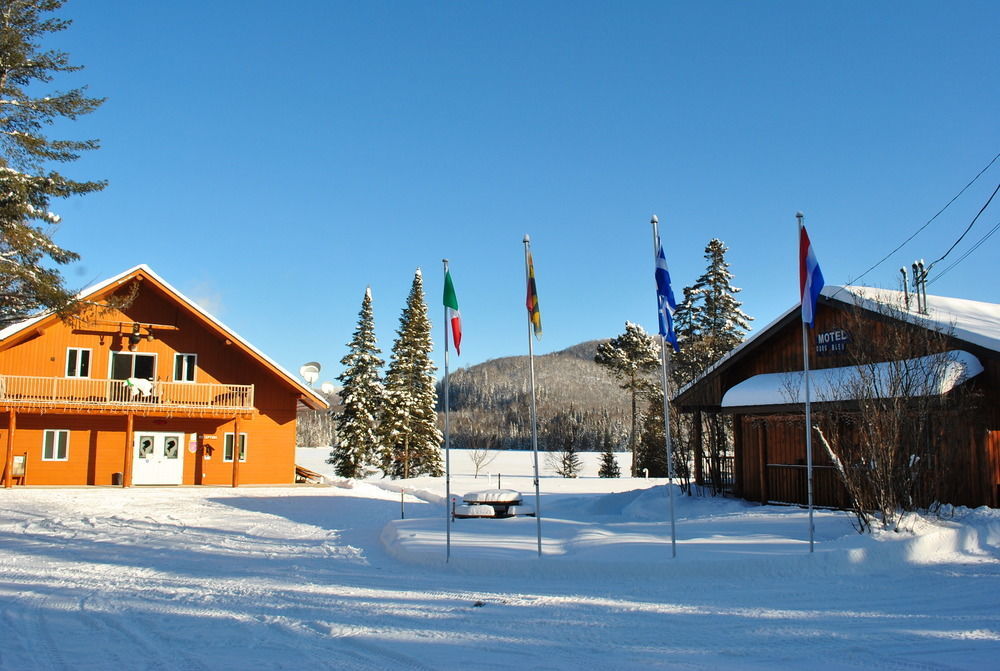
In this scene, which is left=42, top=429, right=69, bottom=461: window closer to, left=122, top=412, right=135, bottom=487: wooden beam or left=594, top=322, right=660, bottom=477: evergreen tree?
left=122, top=412, right=135, bottom=487: wooden beam

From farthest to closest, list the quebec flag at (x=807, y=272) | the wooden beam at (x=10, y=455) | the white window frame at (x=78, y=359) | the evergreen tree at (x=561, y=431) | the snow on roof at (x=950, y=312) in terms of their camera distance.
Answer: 1. the evergreen tree at (x=561, y=431)
2. the white window frame at (x=78, y=359)
3. the wooden beam at (x=10, y=455)
4. the snow on roof at (x=950, y=312)
5. the quebec flag at (x=807, y=272)

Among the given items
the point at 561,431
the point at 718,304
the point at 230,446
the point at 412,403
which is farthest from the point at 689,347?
the point at 561,431

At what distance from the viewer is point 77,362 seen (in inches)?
1090

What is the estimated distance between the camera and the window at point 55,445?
88.2 feet

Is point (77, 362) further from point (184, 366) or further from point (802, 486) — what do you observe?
point (802, 486)

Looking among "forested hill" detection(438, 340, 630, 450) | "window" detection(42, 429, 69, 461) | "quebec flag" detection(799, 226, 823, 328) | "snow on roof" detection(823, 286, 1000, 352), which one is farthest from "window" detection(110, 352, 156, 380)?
"forested hill" detection(438, 340, 630, 450)

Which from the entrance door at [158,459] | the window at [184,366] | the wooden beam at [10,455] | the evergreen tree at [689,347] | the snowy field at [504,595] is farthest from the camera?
the evergreen tree at [689,347]

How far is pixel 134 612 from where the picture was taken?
9.16m

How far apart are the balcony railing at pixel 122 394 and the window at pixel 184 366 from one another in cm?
99

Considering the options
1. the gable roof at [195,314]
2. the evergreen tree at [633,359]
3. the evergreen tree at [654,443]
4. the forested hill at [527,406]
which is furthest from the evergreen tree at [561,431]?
the gable roof at [195,314]

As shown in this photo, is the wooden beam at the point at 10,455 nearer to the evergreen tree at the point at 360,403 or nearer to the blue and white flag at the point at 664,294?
the evergreen tree at the point at 360,403

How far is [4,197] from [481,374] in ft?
543

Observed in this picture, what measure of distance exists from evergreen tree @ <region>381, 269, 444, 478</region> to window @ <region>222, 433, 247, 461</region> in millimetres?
13180

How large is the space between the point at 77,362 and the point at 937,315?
89.3 ft
